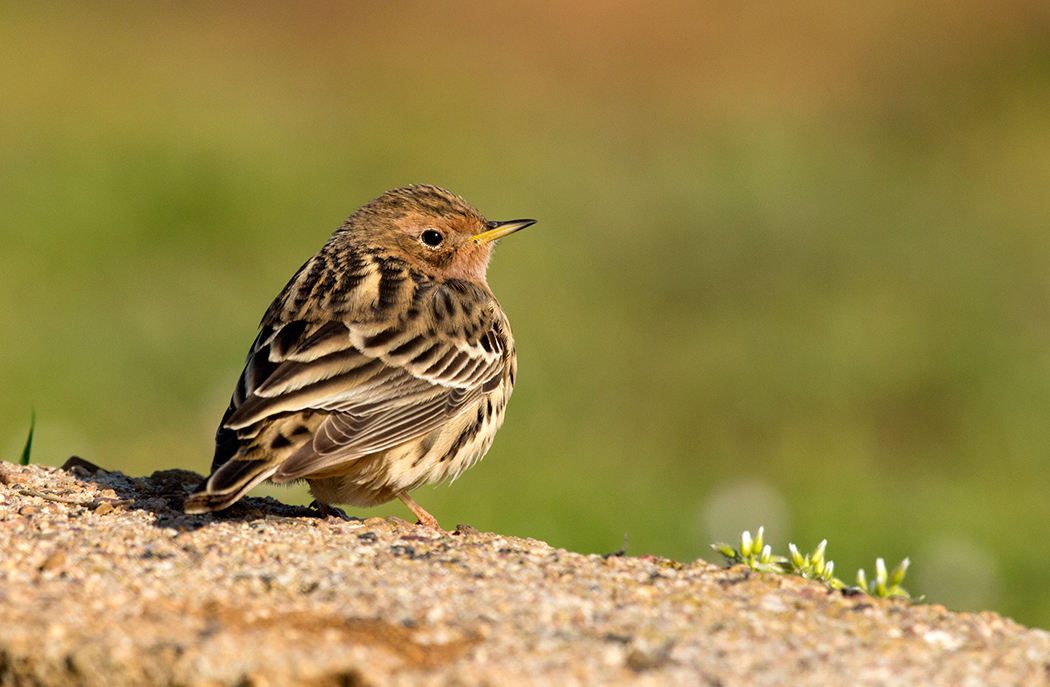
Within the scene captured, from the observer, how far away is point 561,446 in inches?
435

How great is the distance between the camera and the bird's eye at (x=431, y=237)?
7445mm

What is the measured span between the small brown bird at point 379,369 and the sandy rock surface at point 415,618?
0.43m

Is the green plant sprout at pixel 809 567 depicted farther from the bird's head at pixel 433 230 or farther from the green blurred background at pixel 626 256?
the green blurred background at pixel 626 256

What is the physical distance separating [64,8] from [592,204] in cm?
950

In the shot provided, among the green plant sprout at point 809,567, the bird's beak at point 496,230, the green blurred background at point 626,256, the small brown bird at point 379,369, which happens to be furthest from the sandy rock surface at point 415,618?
the green blurred background at point 626,256

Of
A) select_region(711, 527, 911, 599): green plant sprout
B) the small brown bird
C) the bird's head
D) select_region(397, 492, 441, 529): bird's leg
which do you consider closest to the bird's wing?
the small brown bird

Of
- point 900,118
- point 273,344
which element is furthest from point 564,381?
point 900,118

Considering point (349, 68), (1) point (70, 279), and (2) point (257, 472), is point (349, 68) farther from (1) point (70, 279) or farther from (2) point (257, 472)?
(2) point (257, 472)

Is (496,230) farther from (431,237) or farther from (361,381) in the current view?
(361,381)

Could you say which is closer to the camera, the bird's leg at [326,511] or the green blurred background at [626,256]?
the bird's leg at [326,511]

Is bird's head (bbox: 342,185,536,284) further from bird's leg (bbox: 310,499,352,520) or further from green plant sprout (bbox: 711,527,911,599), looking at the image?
green plant sprout (bbox: 711,527,911,599)

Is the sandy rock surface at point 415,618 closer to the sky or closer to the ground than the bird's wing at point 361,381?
closer to the ground

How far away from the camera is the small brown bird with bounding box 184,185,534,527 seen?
17.9 feet

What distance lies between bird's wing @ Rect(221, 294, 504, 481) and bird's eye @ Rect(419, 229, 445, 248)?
2.99 ft
